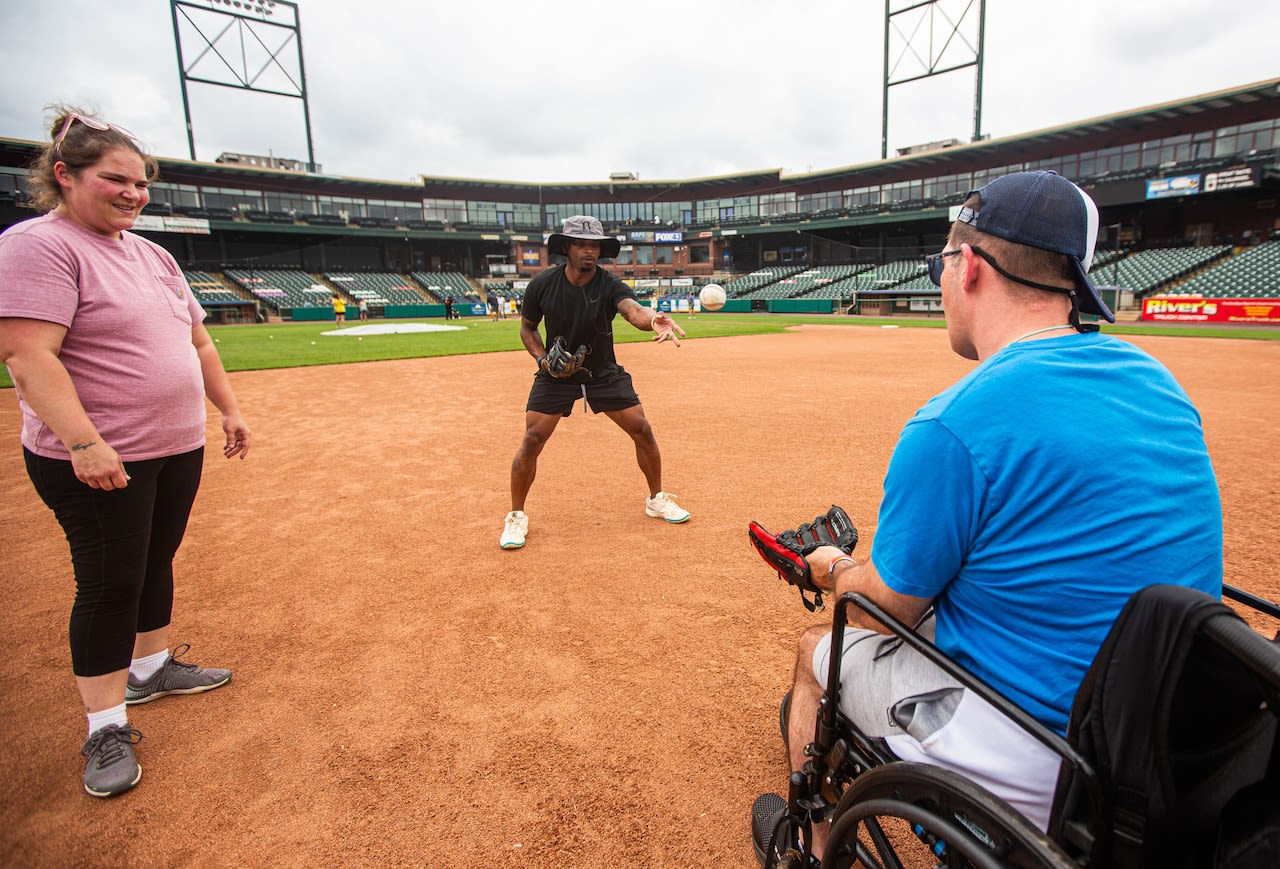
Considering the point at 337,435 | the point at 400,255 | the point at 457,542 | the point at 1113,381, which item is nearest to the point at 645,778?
the point at 1113,381

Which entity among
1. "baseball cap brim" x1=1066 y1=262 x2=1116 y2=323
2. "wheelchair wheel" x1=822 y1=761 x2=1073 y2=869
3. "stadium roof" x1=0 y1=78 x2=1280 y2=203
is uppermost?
"stadium roof" x1=0 y1=78 x2=1280 y2=203

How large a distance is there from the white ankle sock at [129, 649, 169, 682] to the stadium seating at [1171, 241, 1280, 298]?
3714 centimetres

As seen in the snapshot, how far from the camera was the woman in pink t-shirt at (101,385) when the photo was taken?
2.27 meters

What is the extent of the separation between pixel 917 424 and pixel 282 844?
2.42 meters

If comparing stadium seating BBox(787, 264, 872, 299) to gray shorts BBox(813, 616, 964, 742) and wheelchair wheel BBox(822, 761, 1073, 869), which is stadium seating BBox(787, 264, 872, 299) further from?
wheelchair wheel BBox(822, 761, 1073, 869)

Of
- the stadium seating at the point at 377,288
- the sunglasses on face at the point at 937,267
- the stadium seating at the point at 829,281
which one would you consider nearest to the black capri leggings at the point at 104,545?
the sunglasses on face at the point at 937,267

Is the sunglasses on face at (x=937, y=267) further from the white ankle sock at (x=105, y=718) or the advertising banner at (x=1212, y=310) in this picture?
the advertising banner at (x=1212, y=310)

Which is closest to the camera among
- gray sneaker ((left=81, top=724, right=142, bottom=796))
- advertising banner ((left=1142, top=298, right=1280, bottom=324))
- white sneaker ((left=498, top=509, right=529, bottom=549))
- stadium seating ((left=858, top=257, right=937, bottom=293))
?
gray sneaker ((left=81, top=724, right=142, bottom=796))

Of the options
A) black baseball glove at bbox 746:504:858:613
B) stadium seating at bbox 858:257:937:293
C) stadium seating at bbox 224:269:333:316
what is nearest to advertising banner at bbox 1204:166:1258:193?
stadium seating at bbox 858:257:937:293

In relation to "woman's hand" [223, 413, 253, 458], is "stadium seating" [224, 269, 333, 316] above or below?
above

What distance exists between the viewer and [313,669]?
3229 millimetres

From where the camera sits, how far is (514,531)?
472cm

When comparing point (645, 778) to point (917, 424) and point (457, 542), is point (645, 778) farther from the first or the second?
point (457, 542)

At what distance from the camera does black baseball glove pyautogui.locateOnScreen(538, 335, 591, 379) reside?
4676mm
